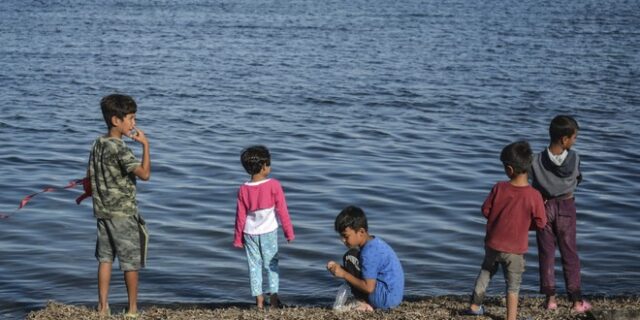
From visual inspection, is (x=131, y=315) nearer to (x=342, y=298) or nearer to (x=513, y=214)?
(x=342, y=298)

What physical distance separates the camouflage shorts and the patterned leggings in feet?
2.99

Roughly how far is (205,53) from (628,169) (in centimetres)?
1757

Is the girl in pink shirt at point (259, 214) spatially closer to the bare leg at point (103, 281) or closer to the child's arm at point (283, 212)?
the child's arm at point (283, 212)

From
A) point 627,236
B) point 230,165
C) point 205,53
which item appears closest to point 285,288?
point 627,236

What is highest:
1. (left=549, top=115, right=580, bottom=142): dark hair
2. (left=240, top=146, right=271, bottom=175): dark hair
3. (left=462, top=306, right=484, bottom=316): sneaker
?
(left=549, top=115, right=580, bottom=142): dark hair

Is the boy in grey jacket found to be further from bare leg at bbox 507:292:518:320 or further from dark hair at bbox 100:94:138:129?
dark hair at bbox 100:94:138:129

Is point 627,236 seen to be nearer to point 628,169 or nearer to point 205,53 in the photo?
point 628,169

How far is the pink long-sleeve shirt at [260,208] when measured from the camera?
26.1ft

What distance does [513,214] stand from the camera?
24.0ft

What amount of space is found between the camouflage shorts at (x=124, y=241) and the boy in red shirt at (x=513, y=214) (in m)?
2.48

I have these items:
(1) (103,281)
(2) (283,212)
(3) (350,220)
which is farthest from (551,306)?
(1) (103,281)

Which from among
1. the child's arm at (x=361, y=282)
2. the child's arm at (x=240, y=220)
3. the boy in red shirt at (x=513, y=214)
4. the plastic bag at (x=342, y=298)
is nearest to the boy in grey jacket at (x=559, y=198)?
the boy in red shirt at (x=513, y=214)

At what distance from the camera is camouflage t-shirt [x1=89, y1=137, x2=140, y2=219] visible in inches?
289

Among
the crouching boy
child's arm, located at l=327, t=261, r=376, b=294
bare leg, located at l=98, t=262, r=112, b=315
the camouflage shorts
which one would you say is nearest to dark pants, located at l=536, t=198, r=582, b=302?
the crouching boy
